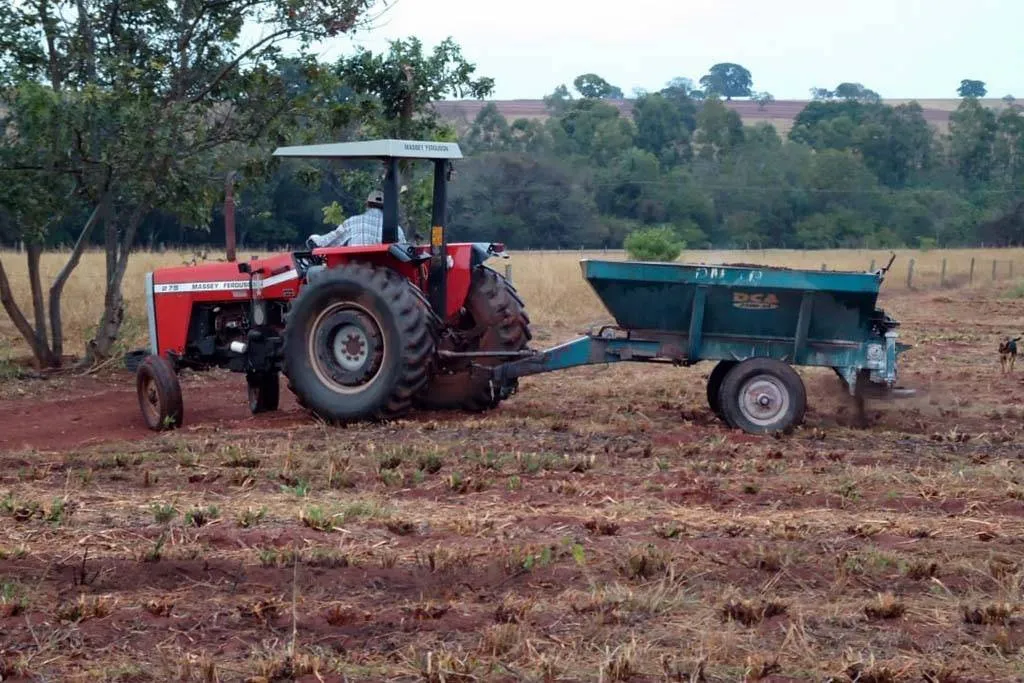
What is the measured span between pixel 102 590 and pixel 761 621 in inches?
99.7

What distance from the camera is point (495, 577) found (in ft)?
18.0

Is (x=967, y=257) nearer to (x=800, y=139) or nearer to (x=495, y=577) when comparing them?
(x=800, y=139)

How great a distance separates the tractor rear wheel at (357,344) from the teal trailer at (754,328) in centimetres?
121

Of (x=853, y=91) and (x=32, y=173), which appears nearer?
(x=32, y=173)

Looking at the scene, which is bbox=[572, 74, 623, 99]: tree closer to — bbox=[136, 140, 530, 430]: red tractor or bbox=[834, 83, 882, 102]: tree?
bbox=[834, 83, 882, 102]: tree

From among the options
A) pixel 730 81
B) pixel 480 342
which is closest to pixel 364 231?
pixel 480 342

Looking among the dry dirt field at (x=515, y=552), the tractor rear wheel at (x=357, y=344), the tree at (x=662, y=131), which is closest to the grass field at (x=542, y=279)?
the tractor rear wheel at (x=357, y=344)

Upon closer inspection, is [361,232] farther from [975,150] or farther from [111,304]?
[975,150]

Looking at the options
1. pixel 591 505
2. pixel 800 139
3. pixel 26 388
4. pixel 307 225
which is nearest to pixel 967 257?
pixel 800 139

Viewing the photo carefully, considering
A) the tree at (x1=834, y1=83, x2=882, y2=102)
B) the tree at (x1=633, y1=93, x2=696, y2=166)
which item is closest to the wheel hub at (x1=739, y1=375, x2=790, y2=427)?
the tree at (x1=633, y1=93, x2=696, y2=166)

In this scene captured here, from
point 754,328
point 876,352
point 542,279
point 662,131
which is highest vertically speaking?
point 662,131

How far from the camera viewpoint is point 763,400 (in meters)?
9.30

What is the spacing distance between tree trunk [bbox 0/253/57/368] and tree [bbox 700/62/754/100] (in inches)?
3961

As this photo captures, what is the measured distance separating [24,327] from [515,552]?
9.42 metres
